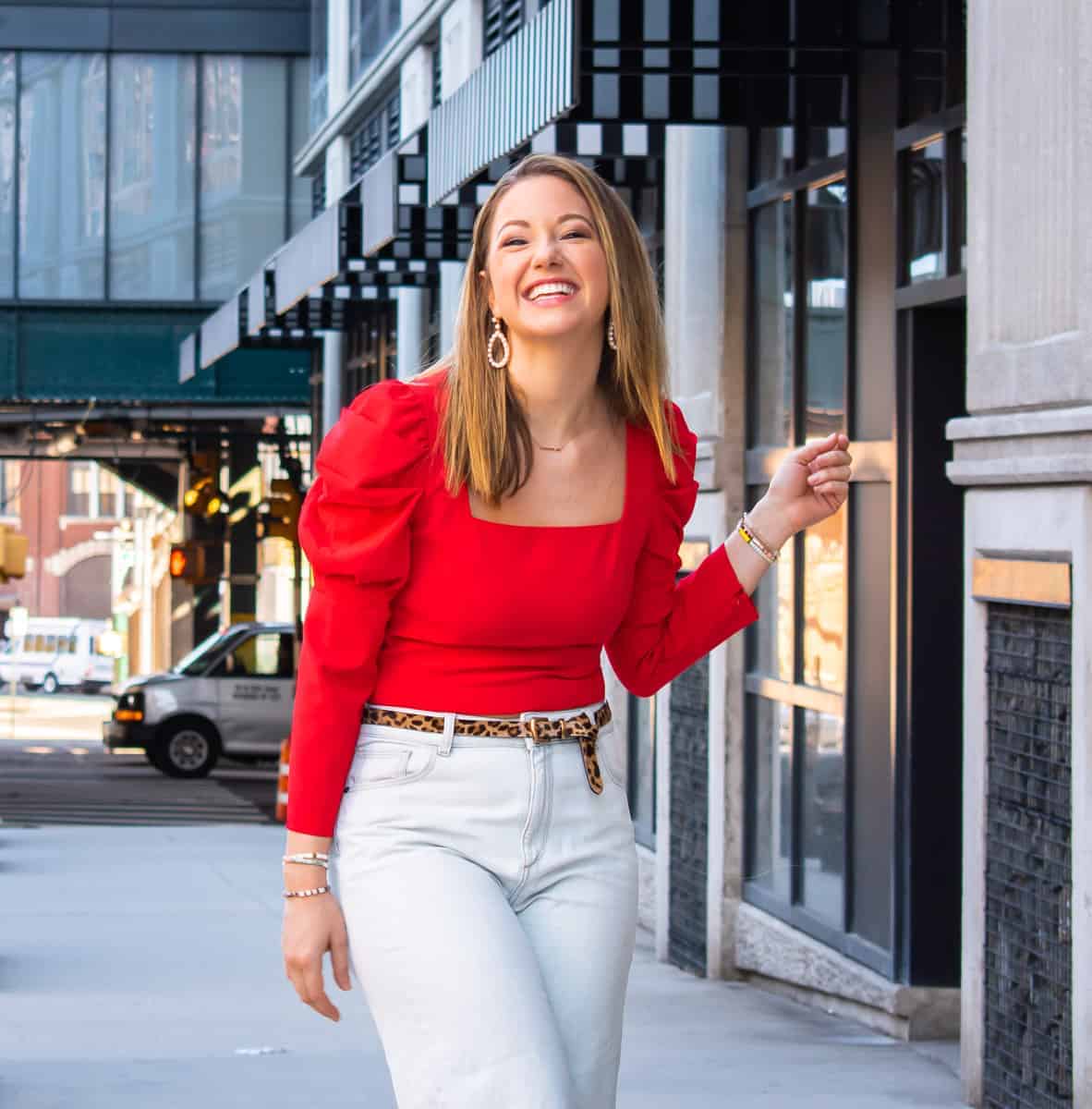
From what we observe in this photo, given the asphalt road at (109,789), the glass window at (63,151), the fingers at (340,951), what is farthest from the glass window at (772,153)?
the glass window at (63,151)

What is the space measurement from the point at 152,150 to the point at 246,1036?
2540 centimetres

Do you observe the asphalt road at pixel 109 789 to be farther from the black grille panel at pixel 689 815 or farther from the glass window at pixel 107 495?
the glass window at pixel 107 495

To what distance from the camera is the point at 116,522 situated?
8381cm

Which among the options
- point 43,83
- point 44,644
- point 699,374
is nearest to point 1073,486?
point 699,374

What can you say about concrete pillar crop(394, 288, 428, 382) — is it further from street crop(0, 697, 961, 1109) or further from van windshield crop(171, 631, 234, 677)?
van windshield crop(171, 631, 234, 677)

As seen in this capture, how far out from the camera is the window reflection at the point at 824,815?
831 cm

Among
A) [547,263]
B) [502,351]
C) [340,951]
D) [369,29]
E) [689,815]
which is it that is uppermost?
[369,29]

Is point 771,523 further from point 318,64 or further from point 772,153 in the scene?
point 318,64

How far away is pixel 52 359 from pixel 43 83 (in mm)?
4368

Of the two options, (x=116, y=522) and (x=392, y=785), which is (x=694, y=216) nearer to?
(x=392, y=785)

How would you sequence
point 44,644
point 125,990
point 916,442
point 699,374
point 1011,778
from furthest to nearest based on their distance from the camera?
point 44,644, point 699,374, point 125,990, point 916,442, point 1011,778

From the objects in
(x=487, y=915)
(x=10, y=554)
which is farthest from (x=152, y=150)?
(x=487, y=915)

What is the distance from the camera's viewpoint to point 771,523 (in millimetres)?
3562

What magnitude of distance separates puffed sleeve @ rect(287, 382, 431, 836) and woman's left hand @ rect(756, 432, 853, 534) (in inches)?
28.0
